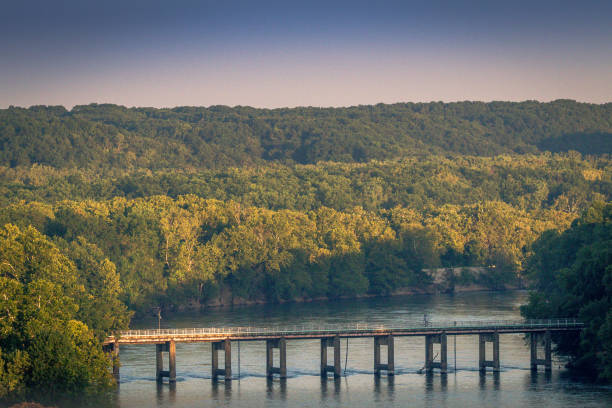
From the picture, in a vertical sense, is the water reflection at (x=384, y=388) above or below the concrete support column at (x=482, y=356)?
below

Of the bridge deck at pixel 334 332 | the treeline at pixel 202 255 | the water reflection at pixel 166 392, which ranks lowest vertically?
the water reflection at pixel 166 392

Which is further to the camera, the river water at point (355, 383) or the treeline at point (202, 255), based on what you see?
the treeline at point (202, 255)

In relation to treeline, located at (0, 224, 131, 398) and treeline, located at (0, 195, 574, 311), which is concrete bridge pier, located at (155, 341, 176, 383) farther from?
treeline, located at (0, 195, 574, 311)

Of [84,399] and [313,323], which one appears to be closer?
[84,399]

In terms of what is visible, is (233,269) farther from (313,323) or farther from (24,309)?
(24,309)

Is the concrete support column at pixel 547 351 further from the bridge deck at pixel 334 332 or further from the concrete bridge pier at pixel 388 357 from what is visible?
the concrete bridge pier at pixel 388 357

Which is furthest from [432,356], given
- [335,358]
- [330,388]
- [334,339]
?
[330,388]

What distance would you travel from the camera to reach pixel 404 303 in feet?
576

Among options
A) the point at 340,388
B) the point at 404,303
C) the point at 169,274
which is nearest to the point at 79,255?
the point at 169,274

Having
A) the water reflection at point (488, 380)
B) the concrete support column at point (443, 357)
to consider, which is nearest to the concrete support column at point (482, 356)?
the water reflection at point (488, 380)

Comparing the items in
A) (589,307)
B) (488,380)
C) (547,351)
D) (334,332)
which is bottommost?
(488,380)

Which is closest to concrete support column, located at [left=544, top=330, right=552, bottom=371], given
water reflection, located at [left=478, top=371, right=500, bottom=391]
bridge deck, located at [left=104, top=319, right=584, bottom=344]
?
bridge deck, located at [left=104, top=319, right=584, bottom=344]

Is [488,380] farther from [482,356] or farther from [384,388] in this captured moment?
[384,388]

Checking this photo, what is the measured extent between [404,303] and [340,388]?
73.5 m
